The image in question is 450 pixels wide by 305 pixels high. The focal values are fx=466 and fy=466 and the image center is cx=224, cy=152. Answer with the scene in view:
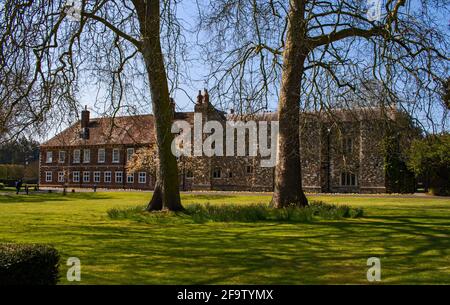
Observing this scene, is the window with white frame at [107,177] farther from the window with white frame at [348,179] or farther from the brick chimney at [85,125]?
the window with white frame at [348,179]

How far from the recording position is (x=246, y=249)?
35.8 ft

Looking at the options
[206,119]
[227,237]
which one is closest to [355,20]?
[227,237]

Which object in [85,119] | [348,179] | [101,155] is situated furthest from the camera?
[85,119]

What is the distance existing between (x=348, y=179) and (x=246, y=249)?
38.2m

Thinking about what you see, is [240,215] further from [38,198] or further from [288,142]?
[38,198]

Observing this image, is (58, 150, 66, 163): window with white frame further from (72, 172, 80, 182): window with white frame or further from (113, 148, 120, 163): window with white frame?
(113, 148, 120, 163): window with white frame

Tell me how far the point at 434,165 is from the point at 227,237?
32168 millimetres

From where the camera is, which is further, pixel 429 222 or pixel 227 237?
pixel 429 222

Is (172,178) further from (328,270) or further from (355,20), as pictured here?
(328,270)

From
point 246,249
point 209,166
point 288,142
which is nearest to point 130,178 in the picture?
point 209,166

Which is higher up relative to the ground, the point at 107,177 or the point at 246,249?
the point at 107,177

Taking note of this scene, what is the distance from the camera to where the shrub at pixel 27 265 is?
5.70 meters
